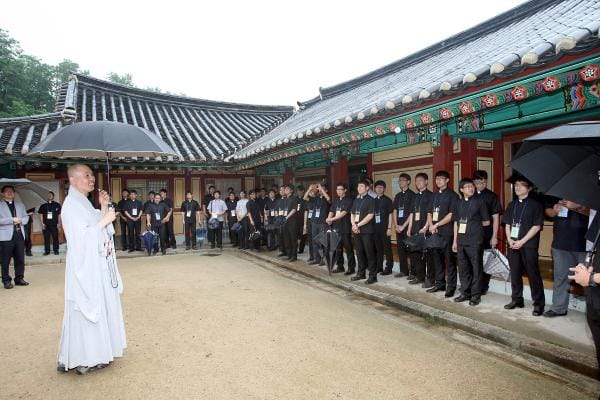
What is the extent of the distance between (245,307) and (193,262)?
4551mm

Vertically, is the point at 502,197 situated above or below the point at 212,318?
above

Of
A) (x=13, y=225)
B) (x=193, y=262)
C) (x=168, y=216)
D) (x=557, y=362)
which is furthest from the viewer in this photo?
(x=168, y=216)

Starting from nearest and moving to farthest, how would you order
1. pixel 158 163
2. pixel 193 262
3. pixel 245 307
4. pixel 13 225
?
pixel 245 307
pixel 13 225
pixel 193 262
pixel 158 163

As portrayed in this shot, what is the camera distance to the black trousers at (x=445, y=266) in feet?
17.4

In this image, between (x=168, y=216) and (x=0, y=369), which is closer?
(x=0, y=369)

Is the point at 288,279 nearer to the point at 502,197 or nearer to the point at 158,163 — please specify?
the point at 502,197

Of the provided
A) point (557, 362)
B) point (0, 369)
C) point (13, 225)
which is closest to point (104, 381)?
point (0, 369)

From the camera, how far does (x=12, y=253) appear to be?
22.6 feet

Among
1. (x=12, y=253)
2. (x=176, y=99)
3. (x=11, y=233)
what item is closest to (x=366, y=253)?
(x=11, y=233)

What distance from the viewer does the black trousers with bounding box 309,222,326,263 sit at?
786 centimetres

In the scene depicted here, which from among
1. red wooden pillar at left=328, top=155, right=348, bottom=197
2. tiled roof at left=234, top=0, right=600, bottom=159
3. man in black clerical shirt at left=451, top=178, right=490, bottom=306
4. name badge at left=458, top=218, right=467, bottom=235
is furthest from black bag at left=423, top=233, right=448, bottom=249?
red wooden pillar at left=328, top=155, right=348, bottom=197

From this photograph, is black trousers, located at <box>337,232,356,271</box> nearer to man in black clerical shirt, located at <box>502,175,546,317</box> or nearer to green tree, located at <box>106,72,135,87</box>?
man in black clerical shirt, located at <box>502,175,546,317</box>

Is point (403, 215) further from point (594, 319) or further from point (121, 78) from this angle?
point (121, 78)

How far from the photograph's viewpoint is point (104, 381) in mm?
3158
